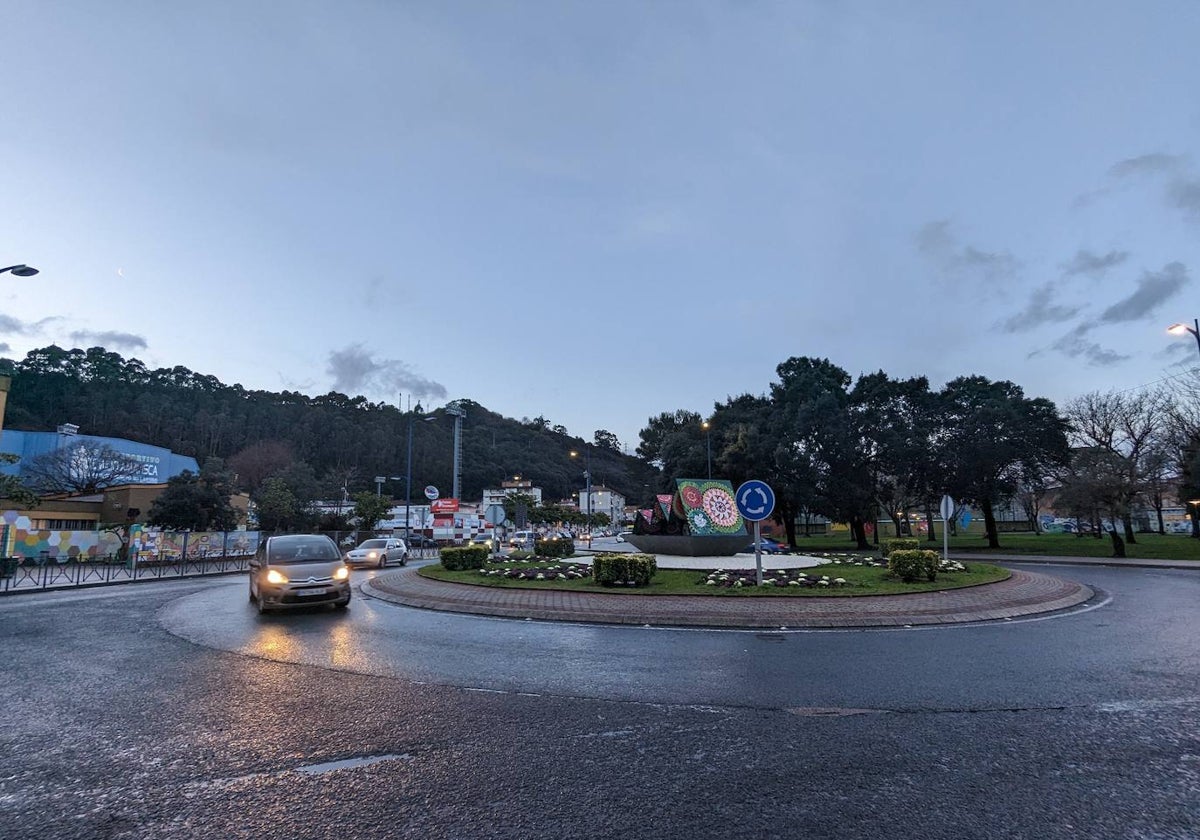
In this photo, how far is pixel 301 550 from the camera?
13875 millimetres

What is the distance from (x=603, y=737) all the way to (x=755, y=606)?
813 centimetres

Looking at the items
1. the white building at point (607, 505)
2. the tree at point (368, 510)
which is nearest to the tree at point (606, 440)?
the white building at point (607, 505)

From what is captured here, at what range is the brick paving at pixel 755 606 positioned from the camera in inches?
453

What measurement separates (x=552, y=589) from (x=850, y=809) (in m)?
11.9

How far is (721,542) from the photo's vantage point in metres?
26.1

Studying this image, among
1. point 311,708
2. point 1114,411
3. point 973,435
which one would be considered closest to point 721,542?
point 311,708

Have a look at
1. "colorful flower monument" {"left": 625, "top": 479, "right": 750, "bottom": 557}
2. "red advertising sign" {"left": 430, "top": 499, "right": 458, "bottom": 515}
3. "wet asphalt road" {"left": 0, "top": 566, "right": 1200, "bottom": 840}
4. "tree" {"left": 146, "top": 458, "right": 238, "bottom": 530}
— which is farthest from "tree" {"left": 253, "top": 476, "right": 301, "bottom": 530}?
"wet asphalt road" {"left": 0, "top": 566, "right": 1200, "bottom": 840}

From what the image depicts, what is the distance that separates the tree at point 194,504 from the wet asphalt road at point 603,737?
105 feet

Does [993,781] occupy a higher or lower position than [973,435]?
lower

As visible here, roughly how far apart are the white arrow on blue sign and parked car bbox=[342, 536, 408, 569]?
19.8 metres

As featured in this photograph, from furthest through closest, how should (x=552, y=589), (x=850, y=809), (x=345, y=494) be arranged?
(x=345, y=494) < (x=552, y=589) < (x=850, y=809)

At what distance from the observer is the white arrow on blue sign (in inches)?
590

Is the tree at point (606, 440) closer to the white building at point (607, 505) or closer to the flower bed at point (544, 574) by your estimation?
the white building at point (607, 505)

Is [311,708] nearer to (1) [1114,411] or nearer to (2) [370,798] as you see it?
(2) [370,798]
